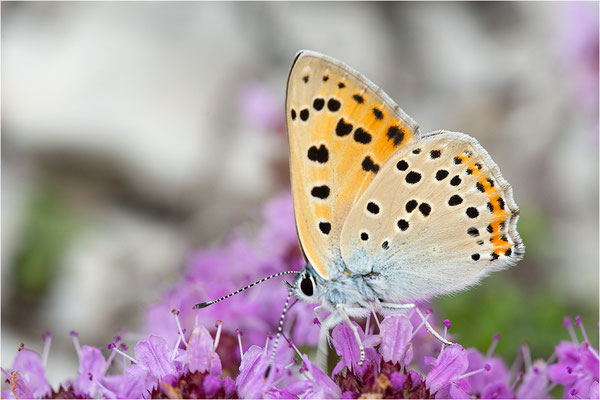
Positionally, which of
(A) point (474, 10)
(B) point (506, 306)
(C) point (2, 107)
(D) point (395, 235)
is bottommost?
(D) point (395, 235)

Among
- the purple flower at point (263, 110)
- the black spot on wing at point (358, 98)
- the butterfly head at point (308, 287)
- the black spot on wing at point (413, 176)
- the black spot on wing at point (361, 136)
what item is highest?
the purple flower at point (263, 110)

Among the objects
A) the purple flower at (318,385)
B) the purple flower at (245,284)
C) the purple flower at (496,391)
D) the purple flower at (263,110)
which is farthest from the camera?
the purple flower at (263,110)

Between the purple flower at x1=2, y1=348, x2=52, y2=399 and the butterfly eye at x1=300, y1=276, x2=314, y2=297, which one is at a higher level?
the butterfly eye at x1=300, y1=276, x2=314, y2=297

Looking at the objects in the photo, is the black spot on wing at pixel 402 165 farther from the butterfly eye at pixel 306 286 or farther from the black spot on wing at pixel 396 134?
the butterfly eye at pixel 306 286

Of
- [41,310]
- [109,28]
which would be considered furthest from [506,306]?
[109,28]

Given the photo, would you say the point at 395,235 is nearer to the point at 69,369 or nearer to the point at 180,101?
the point at 69,369

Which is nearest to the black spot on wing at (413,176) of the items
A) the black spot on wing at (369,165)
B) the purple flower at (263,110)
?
the black spot on wing at (369,165)

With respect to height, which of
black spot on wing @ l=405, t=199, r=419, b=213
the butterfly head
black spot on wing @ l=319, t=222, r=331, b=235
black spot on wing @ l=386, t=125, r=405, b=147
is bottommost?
the butterfly head

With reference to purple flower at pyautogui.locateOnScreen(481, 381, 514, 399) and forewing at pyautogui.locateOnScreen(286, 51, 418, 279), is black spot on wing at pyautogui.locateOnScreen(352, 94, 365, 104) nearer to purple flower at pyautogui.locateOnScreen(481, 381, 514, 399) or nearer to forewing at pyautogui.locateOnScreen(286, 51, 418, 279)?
forewing at pyautogui.locateOnScreen(286, 51, 418, 279)

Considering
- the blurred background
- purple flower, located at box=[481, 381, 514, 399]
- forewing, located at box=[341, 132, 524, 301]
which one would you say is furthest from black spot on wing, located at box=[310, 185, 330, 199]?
the blurred background
